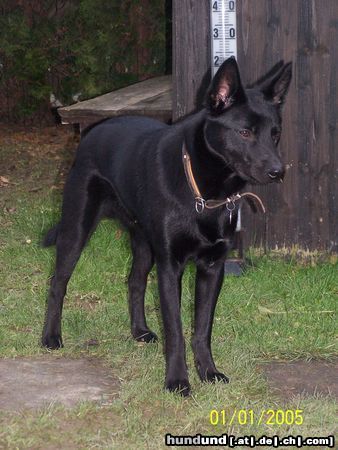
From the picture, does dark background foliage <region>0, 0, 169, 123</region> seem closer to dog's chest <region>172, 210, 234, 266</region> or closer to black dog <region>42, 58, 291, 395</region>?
black dog <region>42, 58, 291, 395</region>

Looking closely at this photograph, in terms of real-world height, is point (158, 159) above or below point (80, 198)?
above

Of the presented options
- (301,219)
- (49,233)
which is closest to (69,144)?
(301,219)

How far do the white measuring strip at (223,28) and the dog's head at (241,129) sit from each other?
2.01 metres

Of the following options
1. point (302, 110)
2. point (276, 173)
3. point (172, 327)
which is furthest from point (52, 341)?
point (302, 110)

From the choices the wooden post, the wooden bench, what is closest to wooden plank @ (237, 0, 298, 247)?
Answer: the wooden post

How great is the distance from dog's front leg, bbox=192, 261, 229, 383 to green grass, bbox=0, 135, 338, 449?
0.31 feet

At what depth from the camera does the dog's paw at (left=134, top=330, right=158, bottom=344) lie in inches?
186

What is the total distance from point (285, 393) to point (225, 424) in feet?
1.61

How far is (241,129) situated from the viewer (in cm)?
379

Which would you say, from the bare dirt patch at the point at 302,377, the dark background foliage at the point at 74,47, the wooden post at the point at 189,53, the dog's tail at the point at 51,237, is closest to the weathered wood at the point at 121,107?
the wooden post at the point at 189,53

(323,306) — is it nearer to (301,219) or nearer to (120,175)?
(301,219)

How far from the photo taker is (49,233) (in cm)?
510

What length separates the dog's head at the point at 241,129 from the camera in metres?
3.77

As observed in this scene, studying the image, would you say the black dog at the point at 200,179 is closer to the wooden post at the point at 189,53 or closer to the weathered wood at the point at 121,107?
the wooden post at the point at 189,53
